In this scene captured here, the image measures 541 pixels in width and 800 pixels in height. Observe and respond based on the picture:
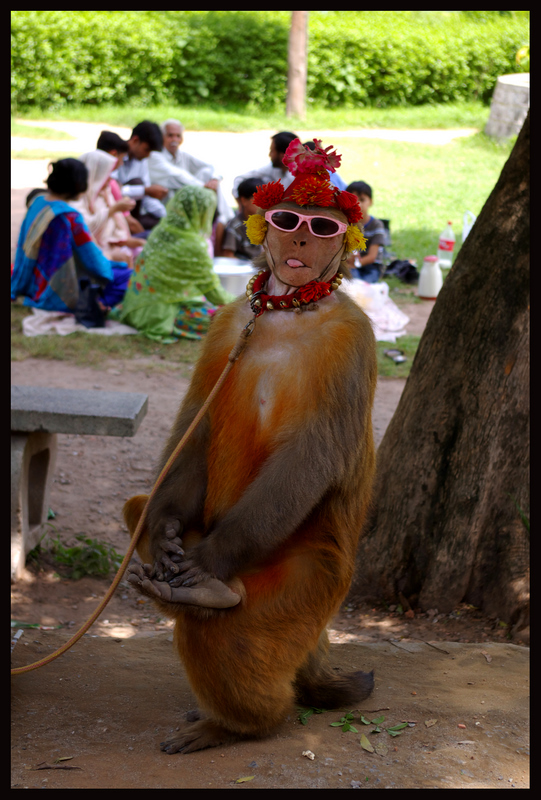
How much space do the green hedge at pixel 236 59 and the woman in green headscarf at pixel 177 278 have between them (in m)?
12.6

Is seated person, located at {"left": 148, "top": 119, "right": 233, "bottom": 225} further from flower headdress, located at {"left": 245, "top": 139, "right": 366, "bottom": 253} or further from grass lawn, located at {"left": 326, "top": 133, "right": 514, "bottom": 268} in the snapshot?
flower headdress, located at {"left": 245, "top": 139, "right": 366, "bottom": 253}

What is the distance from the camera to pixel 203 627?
2.81 meters

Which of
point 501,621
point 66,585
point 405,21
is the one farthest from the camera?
point 405,21

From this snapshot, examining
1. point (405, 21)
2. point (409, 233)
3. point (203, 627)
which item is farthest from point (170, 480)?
point (405, 21)

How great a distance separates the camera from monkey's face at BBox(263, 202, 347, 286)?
2834 millimetres

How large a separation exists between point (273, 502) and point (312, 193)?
108 cm

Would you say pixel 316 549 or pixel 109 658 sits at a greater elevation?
pixel 316 549

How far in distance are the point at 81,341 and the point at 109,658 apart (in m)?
4.72

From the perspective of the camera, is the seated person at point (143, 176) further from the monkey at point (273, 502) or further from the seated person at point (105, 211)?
the monkey at point (273, 502)

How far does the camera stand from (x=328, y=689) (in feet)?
10.7

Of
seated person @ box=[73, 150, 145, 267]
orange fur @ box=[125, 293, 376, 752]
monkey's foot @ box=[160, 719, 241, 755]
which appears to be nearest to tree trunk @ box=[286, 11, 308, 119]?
seated person @ box=[73, 150, 145, 267]

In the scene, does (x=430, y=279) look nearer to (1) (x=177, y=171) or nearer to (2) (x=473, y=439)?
(1) (x=177, y=171)

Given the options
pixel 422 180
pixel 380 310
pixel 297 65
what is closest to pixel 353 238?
pixel 380 310

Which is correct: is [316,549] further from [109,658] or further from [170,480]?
[109,658]
